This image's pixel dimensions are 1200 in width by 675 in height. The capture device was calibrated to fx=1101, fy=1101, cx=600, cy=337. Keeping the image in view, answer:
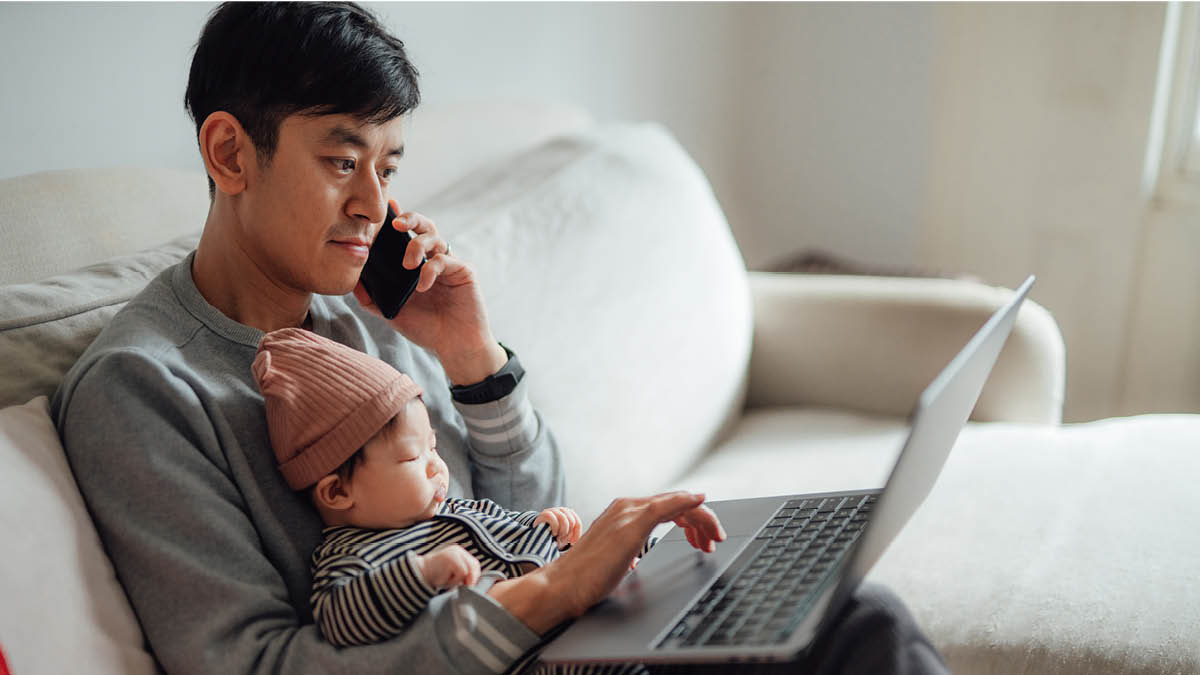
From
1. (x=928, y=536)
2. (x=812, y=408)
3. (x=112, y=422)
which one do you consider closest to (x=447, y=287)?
(x=112, y=422)

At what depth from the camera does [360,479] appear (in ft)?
3.14

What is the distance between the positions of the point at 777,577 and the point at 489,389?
41cm

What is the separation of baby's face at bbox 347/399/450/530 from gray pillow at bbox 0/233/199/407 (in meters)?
0.30

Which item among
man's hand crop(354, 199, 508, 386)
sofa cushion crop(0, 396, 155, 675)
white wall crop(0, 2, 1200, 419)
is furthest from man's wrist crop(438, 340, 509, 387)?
white wall crop(0, 2, 1200, 419)

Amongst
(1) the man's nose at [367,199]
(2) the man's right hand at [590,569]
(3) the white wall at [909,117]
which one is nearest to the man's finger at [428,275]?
(1) the man's nose at [367,199]

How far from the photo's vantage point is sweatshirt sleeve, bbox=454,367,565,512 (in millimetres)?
1216

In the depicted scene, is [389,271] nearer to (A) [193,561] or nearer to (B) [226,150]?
(B) [226,150]

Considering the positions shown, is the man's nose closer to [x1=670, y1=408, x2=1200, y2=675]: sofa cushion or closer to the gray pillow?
the gray pillow

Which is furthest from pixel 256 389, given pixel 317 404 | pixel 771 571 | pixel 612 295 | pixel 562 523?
pixel 612 295

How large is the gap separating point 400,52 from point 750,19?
86.2 inches

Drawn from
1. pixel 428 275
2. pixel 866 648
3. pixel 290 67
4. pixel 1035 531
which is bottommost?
pixel 1035 531

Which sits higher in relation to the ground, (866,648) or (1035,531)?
(866,648)

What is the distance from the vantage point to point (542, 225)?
1.66 metres

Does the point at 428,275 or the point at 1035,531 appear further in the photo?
the point at 1035,531
